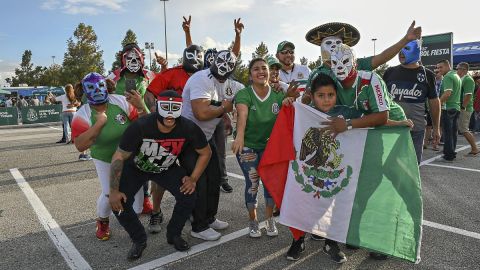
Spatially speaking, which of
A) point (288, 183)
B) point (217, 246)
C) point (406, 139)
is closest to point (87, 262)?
point (217, 246)

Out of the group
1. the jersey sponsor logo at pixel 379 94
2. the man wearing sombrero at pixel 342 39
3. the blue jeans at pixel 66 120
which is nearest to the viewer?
the jersey sponsor logo at pixel 379 94

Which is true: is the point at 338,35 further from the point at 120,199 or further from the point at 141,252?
the point at 141,252

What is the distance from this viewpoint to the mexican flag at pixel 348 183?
3.05 metres

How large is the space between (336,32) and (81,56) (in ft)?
149

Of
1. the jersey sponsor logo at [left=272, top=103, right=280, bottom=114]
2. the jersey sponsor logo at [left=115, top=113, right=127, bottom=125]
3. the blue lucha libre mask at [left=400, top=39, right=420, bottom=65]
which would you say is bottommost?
the jersey sponsor logo at [left=115, top=113, right=127, bottom=125]

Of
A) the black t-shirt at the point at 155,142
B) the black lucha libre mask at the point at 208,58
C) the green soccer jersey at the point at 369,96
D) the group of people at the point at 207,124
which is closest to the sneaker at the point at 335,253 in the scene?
the group of people at the point at 207,124

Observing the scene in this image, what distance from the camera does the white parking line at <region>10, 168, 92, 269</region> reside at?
3.39 meters

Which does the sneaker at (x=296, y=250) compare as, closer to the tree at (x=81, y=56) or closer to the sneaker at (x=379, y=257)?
the sneaker at (x=379, y=257)

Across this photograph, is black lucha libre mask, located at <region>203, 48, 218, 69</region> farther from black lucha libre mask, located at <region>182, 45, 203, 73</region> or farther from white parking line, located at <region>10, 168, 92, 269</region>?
white parking line, located at <region>10, 168, 92, 269</region>

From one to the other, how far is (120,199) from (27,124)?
67.4 ft

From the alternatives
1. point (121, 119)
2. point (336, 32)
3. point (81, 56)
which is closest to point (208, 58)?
point (121, 119)

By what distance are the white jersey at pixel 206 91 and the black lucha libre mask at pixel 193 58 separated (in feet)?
2.34

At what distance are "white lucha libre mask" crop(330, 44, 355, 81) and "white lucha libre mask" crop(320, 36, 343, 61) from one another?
0.18 meters

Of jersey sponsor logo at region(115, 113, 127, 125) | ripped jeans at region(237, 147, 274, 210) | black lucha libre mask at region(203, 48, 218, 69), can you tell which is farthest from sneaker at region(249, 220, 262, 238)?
black lucha libre mask at region(203, 48, 218, 69)
